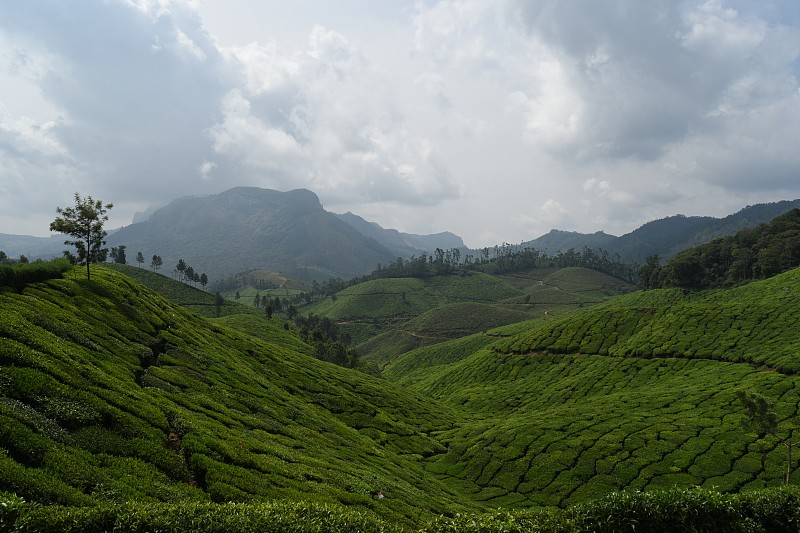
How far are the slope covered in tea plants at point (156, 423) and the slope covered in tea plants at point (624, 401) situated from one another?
37.8ft

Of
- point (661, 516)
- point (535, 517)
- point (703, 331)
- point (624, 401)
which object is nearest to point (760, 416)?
point (624, 401)

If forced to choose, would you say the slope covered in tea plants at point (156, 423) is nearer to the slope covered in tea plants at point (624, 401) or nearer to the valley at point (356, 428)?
the valley at point (356, 428)

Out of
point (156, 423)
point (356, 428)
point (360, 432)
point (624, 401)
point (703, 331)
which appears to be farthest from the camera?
point (703, 331)

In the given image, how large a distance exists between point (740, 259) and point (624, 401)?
488 feet

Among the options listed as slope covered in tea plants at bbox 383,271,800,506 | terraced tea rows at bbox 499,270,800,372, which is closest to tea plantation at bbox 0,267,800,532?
slope covered in tea plants at bbox 383,271,800,506

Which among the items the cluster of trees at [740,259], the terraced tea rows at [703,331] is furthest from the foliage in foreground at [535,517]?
the cluster of trees at [740,259]

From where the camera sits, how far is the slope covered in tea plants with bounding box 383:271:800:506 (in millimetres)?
45562

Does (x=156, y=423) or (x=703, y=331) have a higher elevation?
(x=156, y=423)

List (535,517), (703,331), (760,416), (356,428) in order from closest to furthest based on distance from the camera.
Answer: (535,517) < (760,416) < (356,428) < (703,331)

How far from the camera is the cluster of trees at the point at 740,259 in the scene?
511 feet

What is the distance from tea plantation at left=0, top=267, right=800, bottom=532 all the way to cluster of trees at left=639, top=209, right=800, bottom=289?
6460cm

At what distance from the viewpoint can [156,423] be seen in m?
24.4

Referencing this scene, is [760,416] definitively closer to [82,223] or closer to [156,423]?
[156,423]

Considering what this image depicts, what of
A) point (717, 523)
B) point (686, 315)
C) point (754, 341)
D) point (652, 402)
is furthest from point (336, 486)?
point (686, 315)
